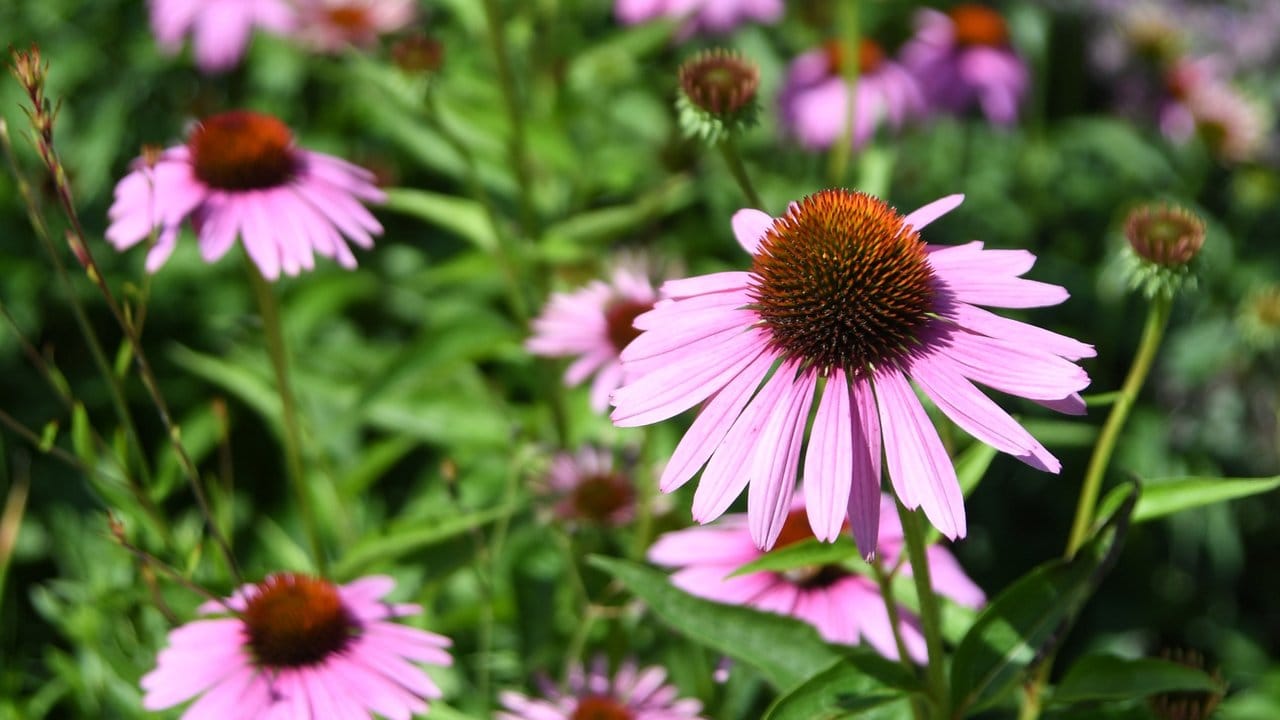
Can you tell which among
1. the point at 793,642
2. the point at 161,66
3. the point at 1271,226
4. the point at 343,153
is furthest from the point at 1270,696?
the point at 161,66

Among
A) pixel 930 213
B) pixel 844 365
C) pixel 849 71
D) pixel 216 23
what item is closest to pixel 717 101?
pixel 930 213

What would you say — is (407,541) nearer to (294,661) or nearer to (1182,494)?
(294,661)

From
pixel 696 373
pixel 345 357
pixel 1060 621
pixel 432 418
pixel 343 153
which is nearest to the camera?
pixel 696 373

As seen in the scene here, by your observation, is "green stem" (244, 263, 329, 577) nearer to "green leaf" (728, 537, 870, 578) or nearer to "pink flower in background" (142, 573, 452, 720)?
"pink flower in background" (142, 573, 452, 720)

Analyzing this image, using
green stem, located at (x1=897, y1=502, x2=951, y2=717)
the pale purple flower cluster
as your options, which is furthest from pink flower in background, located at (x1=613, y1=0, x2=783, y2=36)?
green stem, located at (x1=897, y1=502, x2=951, y2=717)

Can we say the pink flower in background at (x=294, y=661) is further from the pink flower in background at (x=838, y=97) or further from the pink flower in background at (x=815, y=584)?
the pink flower in background at (x=838, y=97)

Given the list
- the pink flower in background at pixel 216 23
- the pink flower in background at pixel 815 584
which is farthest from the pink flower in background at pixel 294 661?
the pink flower in background at pixel 216 23

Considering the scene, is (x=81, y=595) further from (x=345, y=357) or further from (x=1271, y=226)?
(x=1271, y=226)
